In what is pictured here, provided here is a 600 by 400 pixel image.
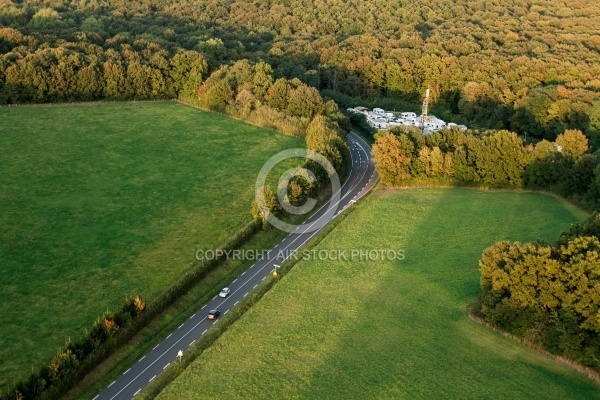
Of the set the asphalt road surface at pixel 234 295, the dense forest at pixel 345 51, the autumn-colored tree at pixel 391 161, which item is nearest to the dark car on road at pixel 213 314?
the asphalt road surface at pixel 234 295

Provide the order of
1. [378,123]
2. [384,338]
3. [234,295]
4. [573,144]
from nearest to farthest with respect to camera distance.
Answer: [384,338]
[234,295]
[573,144]
[378,123]

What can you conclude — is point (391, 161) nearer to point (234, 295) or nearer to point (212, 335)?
point (234, 295)

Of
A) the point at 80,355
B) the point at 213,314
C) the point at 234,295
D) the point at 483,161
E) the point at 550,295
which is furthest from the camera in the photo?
the point at 483,161

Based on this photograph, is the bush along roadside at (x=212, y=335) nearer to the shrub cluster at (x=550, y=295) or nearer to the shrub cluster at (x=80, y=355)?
the shrub cluster at (x=80, y=355)

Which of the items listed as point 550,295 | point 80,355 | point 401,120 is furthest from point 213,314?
point 401,120

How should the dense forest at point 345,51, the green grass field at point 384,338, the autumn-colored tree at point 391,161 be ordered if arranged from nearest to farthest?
the green grass field at point 384,338
the autumn-colored tree at point 391,161
the dense forest at point 345,51

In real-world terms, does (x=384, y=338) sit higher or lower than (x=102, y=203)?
lower
